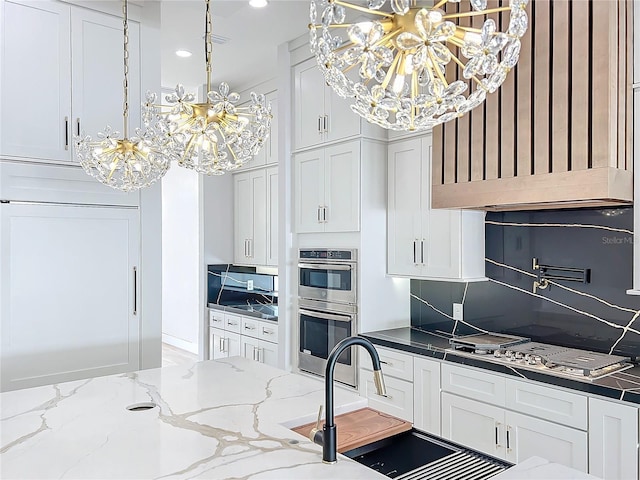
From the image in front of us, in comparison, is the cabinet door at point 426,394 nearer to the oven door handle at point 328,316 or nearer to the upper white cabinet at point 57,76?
the oven door handle at point 328,316

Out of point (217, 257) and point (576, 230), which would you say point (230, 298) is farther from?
point (576, 230)

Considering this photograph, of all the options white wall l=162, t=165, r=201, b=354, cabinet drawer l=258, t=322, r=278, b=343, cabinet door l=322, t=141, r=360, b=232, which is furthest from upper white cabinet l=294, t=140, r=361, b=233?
white wall l=162, t=165, r=201, b=354

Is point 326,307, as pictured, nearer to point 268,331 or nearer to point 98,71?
point 268,331

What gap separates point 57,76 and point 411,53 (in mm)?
2518

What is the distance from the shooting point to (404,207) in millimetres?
3652

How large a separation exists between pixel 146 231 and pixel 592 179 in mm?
2600

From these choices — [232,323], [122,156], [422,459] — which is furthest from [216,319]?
[422,459]

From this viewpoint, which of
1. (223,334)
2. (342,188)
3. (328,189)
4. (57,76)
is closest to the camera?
(57,76)

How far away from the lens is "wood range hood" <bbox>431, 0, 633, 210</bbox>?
2412mm

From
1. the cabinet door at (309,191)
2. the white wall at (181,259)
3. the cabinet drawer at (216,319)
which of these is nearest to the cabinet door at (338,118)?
the cabinet door at (309,191)

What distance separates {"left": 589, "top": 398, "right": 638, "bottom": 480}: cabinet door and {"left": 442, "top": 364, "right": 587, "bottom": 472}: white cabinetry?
4 cm

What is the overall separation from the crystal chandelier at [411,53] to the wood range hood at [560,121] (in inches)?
50.0

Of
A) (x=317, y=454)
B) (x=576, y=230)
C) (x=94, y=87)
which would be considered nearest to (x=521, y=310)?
(x=576, y=230)

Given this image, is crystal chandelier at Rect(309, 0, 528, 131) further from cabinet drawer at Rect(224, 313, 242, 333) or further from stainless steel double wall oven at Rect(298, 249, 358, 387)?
cabinet drawer at Rect(224, 313, 242, 333)
